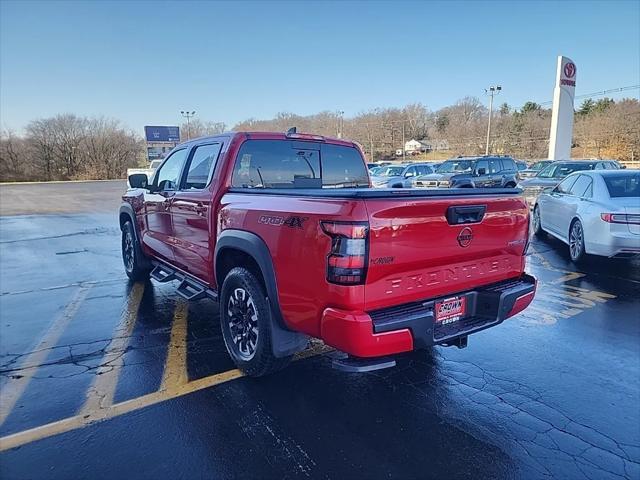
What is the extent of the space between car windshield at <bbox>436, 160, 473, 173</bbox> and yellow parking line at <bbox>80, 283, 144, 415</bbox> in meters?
18.7

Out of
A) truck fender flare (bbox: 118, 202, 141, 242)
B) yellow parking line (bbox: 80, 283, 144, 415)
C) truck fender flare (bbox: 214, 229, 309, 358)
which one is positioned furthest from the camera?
truck fender flare (bbox: 118, 202, 141, 242)

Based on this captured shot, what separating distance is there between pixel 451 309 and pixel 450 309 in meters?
0.01

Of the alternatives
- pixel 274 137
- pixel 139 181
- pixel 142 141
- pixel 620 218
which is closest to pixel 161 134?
pixel 142 141

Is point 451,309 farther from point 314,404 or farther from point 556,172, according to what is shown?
point 556,172

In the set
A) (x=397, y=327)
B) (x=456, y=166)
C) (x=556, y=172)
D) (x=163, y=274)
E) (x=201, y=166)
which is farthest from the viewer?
(x=456, y=166)

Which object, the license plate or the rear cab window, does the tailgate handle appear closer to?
the license plate

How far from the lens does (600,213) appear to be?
6691 mm

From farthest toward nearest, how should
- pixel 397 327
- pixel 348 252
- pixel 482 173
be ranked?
1. pixel 482 173
2. pixel 397 327
3. pixel 348 252

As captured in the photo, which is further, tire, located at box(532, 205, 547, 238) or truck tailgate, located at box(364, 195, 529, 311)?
tire, located at box(532, 205, 547, 238)

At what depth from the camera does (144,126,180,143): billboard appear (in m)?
60.6

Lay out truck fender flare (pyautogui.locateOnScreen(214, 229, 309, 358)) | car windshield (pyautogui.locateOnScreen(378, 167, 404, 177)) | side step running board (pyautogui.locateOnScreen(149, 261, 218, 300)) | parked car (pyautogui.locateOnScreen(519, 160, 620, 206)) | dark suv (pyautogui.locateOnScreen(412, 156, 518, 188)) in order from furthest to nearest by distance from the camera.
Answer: car windshield (pyautogui.locateOnScreen(378, 167, 404, 177)) → dark suv (pyautogui.locateOnScreen(412, 156, 518, 188)) → parked car (pyautogui.locateOnScreen(519, 160, 620, 206)) → side step running board (pyautogui.locateOnScreen(149, 261, 218, 300)) → truck fender flare (pyautogui.locateOnScreen(214, 229, 309, 358))

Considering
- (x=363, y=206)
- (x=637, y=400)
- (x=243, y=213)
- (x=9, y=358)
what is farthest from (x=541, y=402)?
(x=9, y=358)

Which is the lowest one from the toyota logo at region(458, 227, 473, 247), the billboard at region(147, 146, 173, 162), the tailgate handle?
the toyota logo at region(458, 227, 473, 247)

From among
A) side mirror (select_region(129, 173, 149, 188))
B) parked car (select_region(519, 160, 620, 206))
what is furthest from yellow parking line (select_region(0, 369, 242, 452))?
parked car (select_region(519, 160, 620, 206))
